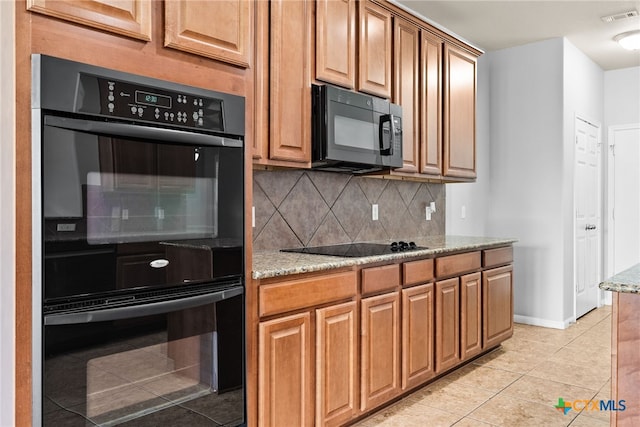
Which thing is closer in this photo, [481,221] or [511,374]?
[511,374]

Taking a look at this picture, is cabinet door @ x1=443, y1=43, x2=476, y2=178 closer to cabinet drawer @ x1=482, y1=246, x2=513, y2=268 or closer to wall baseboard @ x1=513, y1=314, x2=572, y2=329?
cabinet drawer @ x1=482, y1=246, x2=513, y2=268

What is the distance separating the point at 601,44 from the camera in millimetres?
4824

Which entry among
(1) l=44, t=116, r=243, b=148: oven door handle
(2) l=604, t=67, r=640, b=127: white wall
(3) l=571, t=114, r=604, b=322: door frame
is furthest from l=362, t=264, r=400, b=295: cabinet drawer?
(2) l=604, t=67, r=640, b=127: white wall

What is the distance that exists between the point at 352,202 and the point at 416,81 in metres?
0.98

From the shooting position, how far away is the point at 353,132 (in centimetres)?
282

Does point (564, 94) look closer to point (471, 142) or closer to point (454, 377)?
point (471, 142)

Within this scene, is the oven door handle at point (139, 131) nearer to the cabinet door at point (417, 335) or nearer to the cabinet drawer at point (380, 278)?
the cabinet drawer at point (380, 278)

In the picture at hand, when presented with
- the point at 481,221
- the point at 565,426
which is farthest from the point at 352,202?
the point at 481,221

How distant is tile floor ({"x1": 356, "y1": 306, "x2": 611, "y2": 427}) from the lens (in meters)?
2.70

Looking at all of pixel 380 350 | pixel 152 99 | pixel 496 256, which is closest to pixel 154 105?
pixel 152 99

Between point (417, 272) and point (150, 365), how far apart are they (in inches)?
68.5

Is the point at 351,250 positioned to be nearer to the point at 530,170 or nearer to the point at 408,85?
the point at 408,85

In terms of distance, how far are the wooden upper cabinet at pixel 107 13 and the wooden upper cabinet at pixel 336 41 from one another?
1.19 m

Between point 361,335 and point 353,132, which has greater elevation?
point 353,132
